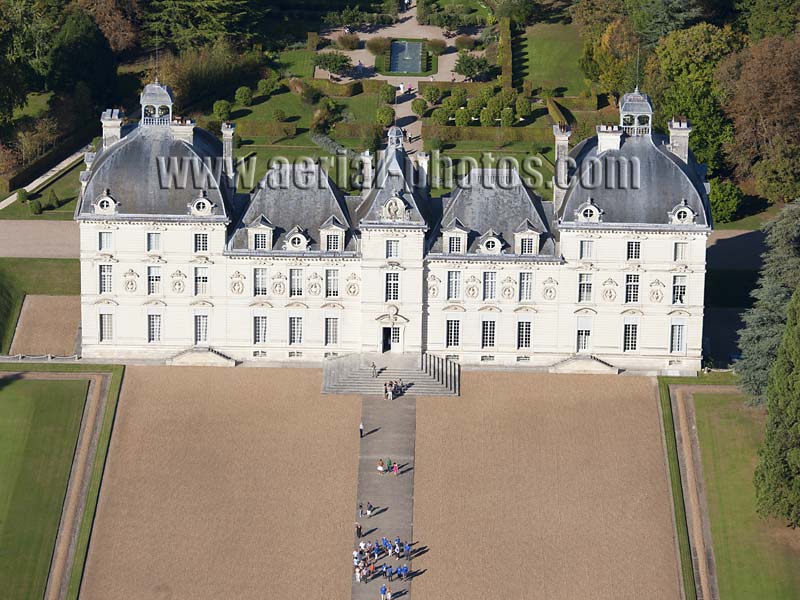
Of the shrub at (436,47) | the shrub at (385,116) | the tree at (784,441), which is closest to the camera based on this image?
the tree at (784,441)

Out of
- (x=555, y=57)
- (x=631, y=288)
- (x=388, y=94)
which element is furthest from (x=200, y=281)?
→ (x=555, y=57)

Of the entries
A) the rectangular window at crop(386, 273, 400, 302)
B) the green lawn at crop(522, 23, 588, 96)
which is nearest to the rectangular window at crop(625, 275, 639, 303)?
the rectangular window at crop(386, 273, 400, 302)

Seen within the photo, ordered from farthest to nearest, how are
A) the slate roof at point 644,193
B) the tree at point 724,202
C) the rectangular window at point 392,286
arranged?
the tree at point 724,202 < the rectangular window at point 392,286 < the slate roof at point 644,193

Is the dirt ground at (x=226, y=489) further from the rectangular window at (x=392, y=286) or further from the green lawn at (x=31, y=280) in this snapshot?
the green lawn at (x=31, y=280)

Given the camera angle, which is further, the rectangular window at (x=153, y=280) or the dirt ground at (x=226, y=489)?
the rectangular window at (x=153, y=280)

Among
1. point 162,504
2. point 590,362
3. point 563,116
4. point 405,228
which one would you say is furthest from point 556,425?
point 563,116

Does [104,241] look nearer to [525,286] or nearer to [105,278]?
[105,278]

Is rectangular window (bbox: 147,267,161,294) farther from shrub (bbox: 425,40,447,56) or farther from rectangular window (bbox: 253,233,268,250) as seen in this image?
shrub (bbox: 425,40,447,56)

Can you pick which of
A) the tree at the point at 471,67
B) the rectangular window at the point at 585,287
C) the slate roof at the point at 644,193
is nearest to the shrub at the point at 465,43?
the tree at the point at 471,67
